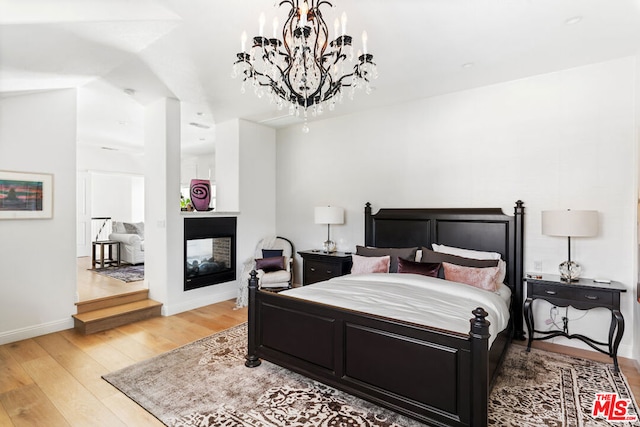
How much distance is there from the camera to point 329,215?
4.65 metres

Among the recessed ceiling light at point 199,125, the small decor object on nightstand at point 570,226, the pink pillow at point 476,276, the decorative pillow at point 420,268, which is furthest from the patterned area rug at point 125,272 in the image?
the small decor object on nightstand at point 570,226

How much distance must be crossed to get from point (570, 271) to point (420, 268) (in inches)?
53.5

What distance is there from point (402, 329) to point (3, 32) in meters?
3.44

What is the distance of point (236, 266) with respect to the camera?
5230mm

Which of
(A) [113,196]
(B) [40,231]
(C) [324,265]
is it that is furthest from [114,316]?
(A) [113,196]

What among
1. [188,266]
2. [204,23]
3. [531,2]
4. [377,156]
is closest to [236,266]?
[188,266]

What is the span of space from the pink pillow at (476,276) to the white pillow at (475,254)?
90 millimetres

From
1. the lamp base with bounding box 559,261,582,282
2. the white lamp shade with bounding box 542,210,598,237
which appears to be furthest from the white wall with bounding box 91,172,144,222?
the lamp base with bounding box 559,261,582,282

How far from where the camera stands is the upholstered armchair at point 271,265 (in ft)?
15.2

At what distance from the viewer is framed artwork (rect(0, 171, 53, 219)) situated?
3.35m

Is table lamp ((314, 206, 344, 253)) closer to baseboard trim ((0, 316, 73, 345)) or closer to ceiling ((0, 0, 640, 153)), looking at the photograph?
ceiling ((0, 0, 640, 153))

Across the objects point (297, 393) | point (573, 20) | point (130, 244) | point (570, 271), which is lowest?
point (297, 393)

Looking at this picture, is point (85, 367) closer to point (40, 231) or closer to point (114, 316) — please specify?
point (114, 316)

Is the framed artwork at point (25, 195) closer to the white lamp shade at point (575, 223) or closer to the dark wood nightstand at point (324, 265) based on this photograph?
the dark wood nightstand at point (324, 265)
